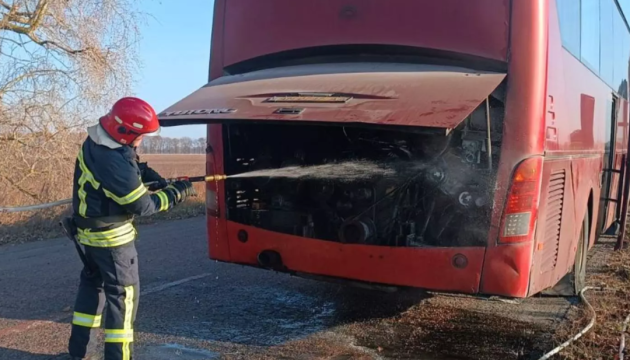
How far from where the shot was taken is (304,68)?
4797mm

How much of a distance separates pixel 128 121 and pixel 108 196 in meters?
0.52

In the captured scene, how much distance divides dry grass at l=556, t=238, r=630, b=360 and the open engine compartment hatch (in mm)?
2101

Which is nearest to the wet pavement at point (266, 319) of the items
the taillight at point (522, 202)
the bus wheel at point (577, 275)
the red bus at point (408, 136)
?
the bus wheel at point (577, 275)

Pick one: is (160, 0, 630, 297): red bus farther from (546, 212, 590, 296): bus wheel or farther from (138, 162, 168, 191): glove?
(138, 162, 168, 191): glove

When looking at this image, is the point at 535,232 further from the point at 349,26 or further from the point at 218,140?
the point at 218,140

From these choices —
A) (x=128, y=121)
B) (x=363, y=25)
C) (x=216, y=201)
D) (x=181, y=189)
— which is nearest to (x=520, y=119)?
(x=363, y=25)

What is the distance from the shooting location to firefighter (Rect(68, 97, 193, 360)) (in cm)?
377

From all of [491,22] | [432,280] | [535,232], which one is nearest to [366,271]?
[432,280]

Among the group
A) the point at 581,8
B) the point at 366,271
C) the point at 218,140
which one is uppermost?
the point at 581,8

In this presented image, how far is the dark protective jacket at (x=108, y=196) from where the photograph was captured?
3.75 meters

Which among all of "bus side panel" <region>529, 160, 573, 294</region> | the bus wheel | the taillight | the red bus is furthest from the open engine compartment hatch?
the bus wheel

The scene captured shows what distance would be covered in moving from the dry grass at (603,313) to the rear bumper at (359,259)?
1.00 meters

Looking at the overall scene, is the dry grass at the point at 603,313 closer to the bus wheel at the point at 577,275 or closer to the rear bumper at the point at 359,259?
the bus wheel at the point at 577,275

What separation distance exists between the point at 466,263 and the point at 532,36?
65.0 inches
